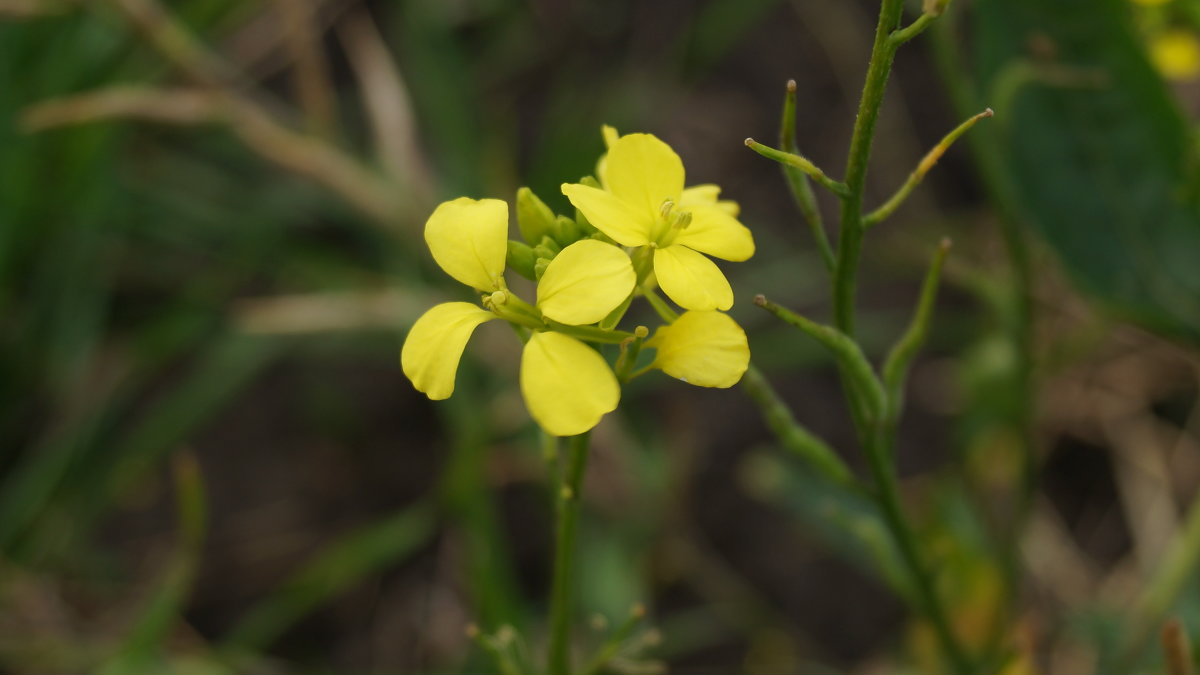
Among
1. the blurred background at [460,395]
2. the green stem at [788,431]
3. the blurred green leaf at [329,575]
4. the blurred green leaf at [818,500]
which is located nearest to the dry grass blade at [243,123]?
the blurred background at [460,395]

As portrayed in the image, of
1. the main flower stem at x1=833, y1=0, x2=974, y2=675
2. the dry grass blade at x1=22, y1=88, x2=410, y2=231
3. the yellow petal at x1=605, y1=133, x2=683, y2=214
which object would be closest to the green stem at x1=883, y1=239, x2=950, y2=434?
the main flower stem at x1=833, y1=0, x2=974, y2=675

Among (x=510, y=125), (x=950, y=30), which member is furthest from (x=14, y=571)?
(x=950, y=30)

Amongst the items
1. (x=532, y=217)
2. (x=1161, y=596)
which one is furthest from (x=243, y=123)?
(x=1161, y=596)

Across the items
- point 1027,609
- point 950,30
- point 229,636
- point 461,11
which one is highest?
point 950,30

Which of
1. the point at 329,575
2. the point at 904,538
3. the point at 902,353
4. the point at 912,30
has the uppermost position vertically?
the point at 912,30

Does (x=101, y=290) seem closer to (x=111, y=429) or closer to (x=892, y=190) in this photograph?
(x=111, y=429)

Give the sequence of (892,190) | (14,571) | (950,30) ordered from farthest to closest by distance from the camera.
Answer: (892,190) < (14,571) < (950,30)

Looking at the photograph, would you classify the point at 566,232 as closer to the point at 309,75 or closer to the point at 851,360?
the point at 851,360
